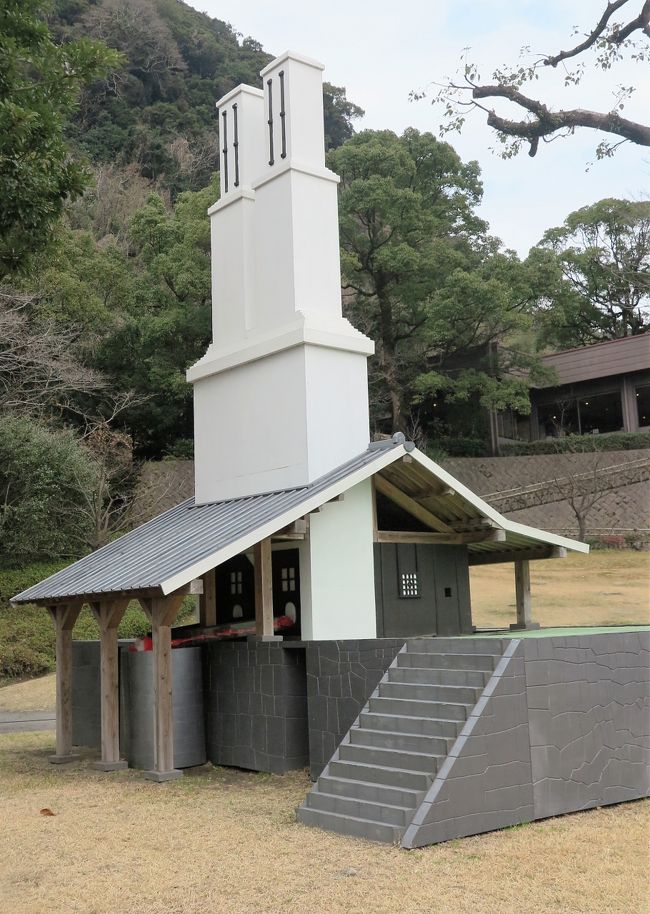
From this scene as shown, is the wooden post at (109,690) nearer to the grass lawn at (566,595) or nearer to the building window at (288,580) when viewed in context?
the building window at (288,580)

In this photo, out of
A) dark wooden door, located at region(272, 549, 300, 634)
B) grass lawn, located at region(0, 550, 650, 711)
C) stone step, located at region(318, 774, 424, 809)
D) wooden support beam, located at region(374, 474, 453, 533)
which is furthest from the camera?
grass lawn, located at region(0, 550, 650, 711)

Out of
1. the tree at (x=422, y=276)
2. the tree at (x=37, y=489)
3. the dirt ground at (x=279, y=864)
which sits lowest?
the dirt ground at (x=279, y=864)

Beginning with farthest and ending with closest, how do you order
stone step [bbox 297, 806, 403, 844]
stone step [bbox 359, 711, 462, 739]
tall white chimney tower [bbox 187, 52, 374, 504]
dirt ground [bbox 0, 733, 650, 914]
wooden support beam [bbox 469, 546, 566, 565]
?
1. wooden support beam [bbox 469, 546, 566, 565]
2. tall white chimney tower [bbox 187, 52, 374, 504]
3. stone step [bbox 359, 711, 462, 739]
4. stone step [bbox 297, 806, 403, 844]
5. dirt ground [bbox 0, 733, 650, 914]

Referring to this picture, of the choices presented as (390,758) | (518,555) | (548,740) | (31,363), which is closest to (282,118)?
(518,555)

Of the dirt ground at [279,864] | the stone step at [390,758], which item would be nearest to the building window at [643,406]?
the dirt ground at [279,864]

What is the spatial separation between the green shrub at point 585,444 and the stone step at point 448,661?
25877 millimetres

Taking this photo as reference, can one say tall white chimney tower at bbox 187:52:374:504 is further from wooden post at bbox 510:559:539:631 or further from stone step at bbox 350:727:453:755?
stone step at bbox 350:727:453:755

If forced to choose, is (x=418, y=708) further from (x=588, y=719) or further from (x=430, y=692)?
(x=588, y=719)

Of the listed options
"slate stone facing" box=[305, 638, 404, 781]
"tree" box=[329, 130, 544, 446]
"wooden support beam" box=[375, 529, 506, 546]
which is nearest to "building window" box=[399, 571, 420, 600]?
"wooden support beam" box=[375, 529, 506, 546]

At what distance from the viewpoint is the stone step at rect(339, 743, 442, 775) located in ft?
24.1

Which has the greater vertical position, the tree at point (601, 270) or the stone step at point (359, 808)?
the tree at point (601, 270)

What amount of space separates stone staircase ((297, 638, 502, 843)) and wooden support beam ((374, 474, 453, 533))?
355 cm

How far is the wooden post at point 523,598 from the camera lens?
13500 mm

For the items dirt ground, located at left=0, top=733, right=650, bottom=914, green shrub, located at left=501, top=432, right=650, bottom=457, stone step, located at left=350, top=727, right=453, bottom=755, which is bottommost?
dirt ground, located at left=0, top=733, right=650, bottom=914
